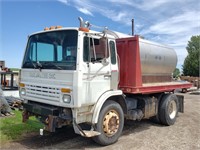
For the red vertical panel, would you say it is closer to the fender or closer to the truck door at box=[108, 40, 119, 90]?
the truck door at box=[108, 40, 119, 90]

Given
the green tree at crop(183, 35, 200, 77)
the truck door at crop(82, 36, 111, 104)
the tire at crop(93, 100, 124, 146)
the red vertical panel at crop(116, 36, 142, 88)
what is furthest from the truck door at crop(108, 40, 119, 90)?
the green tree at crop(183, 35, 200, 77)

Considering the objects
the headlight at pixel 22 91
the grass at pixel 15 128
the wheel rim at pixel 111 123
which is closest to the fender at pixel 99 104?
the wheel rim at pixel 111 123

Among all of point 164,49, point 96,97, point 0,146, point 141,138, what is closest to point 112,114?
point 96,97

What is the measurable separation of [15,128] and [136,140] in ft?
11.2

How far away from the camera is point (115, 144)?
6.11 meters

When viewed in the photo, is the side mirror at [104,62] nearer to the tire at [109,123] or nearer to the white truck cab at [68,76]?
the white truck cab at [68,76]

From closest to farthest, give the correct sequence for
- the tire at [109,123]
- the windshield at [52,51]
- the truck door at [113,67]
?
the windshield at [52,51]
the tire at [109,123]
the truck door at [113,67]

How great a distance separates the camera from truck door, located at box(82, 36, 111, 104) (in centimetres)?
550

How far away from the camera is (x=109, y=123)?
6051 millimetres

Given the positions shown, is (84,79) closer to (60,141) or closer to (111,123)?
(111,123)

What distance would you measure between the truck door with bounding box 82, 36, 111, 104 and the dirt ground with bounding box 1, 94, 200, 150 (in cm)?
127

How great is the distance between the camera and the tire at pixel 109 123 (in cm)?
580

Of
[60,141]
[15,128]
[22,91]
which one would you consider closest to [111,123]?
[60,141]

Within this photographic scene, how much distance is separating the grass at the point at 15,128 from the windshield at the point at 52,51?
135cm
